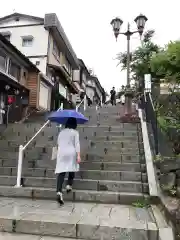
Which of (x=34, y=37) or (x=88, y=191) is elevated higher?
(x=34, y=37)

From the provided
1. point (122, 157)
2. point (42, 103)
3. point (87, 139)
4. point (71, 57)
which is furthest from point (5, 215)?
point (71, 57)

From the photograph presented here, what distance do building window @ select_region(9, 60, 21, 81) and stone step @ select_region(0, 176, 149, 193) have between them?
33.4 ft

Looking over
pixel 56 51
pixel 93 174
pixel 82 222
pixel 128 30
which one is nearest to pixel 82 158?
pixel 93 174

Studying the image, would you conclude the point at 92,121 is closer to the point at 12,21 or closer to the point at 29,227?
the point at 29,227

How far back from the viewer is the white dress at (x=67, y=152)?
562cm

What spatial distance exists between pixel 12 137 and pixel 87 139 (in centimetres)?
296

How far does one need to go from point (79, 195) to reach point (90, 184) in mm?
542

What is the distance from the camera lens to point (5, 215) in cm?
448

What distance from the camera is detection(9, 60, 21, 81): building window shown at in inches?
617

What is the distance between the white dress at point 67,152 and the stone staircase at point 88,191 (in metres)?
0.69

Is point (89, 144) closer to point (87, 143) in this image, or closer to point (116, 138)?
point (87, 143)

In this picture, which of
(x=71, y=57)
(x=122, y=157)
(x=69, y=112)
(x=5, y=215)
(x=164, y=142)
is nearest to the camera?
(x=5, y=215)

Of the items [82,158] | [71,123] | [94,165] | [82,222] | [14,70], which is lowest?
[82,222]

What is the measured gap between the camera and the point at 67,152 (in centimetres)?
572
